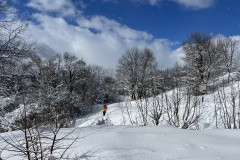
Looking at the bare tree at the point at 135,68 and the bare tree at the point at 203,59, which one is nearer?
the bare tree at the point at 203,59

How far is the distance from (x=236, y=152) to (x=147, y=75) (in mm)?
21844

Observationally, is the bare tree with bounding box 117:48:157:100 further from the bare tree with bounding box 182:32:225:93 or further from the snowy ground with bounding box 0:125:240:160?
the snowy ground with bounding box 0:125:240:160

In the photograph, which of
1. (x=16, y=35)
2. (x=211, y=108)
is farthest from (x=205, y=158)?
(x=211, y=108)

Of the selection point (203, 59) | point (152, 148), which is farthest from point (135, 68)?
point (152, 148)

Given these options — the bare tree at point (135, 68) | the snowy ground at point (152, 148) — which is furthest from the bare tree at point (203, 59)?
the snowy ground at point (152, 148)

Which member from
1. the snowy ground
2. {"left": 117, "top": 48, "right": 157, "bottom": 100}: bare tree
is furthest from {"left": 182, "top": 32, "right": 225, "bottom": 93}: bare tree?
Result: the snowy ground

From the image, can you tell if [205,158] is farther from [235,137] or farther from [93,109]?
[93,109]

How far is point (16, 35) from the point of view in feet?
16.8

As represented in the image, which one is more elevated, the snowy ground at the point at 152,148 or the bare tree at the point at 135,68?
the bare tree at the point at 135,68

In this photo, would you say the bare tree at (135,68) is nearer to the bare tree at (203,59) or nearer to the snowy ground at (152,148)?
the bare tree at (203,59)

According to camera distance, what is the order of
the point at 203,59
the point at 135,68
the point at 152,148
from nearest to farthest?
the point at 152,148, the point at 203,59, the point at 135,68

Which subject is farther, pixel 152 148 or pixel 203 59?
pixel 203 59

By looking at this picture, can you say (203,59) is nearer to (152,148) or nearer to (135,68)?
(135,68)

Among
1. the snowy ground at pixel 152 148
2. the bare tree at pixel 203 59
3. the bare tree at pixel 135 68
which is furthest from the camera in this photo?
the bare tree at pixel 135 68
